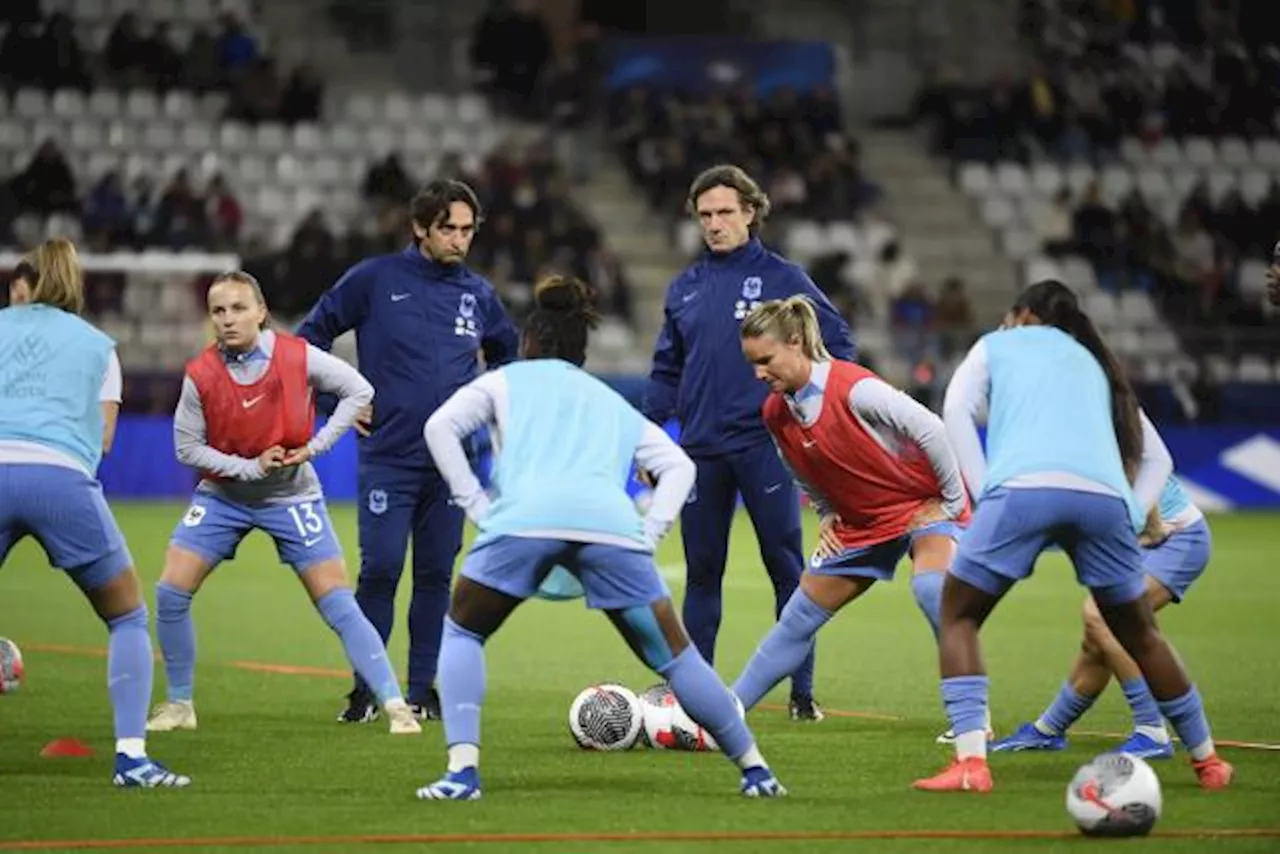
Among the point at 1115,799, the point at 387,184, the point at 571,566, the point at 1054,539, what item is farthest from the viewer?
the point at 387,184

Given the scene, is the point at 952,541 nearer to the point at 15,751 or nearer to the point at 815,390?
the point at 815,390

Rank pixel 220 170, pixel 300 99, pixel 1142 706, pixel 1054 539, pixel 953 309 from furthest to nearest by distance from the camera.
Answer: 1. pixel 300 99
2. pixel 220 170
3. pixel 953 309
4. pixel 1142 706
5. pixel 1054 539

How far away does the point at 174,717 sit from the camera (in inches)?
467

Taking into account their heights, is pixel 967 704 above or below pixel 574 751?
above

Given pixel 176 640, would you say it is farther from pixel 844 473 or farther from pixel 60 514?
pixel 844 473

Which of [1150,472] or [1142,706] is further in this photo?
[1142,706]

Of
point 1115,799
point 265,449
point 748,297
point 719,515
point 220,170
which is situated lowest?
point 1115,799

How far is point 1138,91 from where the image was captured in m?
37.2

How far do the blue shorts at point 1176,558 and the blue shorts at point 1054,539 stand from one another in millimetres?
1334

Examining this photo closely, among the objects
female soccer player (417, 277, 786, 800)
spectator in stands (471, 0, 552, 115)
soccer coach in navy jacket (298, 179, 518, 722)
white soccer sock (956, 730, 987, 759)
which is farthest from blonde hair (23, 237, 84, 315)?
spectator in stands (471, 0, 552, 115)

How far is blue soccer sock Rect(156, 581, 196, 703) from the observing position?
11789 millimetres

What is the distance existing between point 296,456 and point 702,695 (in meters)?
2.92

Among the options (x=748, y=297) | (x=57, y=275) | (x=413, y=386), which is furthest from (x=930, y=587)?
(x=57, y=275)

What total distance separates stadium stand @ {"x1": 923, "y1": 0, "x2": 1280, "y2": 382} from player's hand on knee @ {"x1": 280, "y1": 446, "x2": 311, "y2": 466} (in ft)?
68.9
